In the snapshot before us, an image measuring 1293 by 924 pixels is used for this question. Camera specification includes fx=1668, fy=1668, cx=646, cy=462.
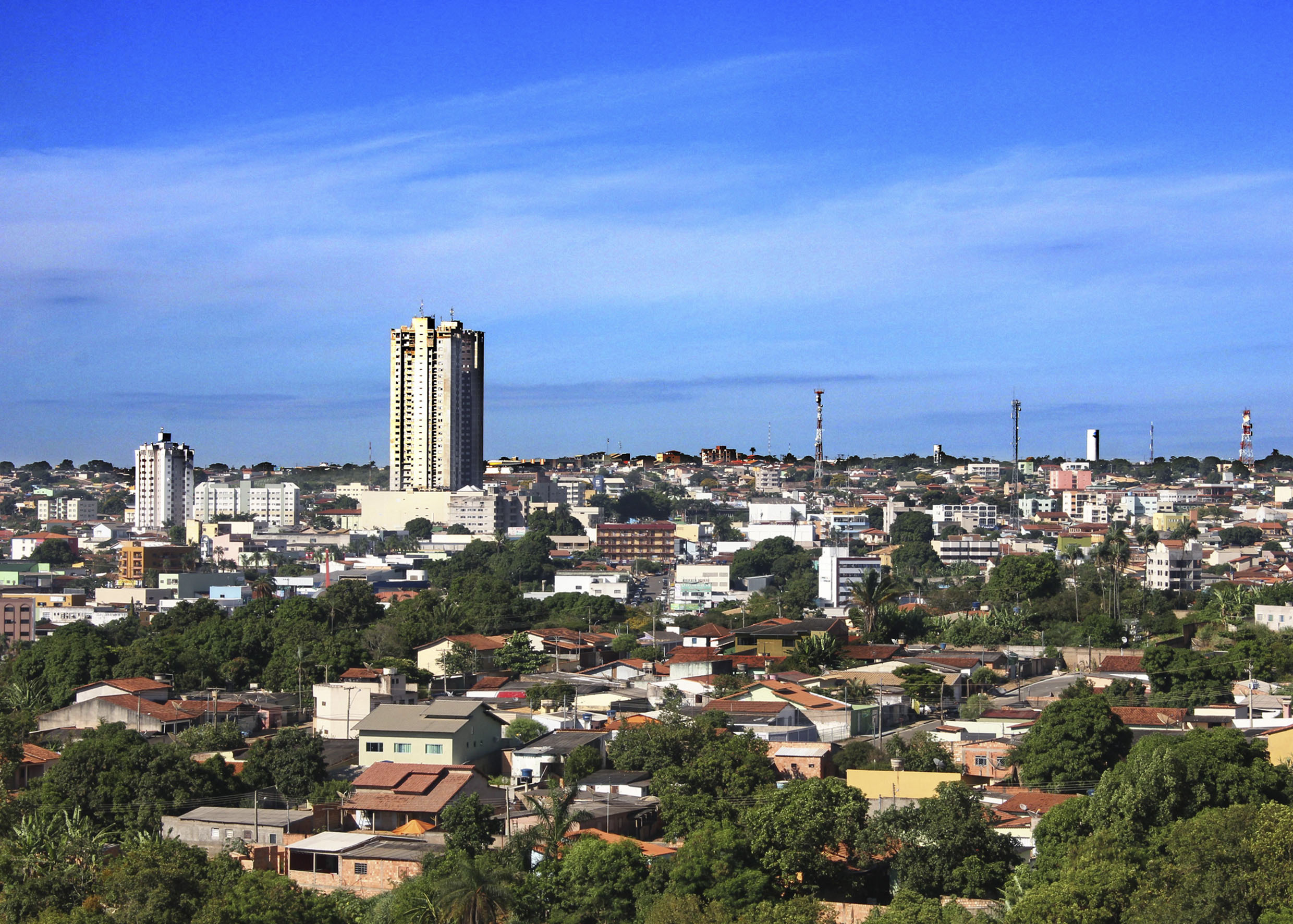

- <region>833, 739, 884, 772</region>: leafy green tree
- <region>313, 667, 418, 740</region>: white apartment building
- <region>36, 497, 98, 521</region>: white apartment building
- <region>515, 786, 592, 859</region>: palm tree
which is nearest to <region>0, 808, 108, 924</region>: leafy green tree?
<region>515, 786, 592, 859</region>: palm tree

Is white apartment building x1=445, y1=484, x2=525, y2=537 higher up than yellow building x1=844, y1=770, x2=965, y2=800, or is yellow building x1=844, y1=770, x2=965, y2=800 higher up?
white apartment building x1=445, y1=484, x2=525, y2=537

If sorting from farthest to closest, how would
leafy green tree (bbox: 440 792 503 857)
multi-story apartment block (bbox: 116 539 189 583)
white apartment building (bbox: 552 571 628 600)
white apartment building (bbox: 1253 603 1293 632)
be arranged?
multi-story apartment block (bbox: 116 539 189 583) < white apartment building (bbox: 552 571 628 600) < white apartment building (bbox: 1253 603 1293 632) < leafy green tree (bbox: 440 792 503 857)

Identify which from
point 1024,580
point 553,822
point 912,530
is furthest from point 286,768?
point 912,530

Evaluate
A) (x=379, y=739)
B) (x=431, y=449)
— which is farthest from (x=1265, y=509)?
(x=379, y=739)

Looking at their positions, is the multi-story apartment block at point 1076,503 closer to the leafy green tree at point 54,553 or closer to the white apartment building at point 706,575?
the white apartment building at point 706,575

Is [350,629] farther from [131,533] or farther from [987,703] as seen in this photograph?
[131,533]

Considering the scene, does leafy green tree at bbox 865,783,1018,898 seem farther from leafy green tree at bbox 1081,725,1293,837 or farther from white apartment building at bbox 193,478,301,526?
white apartment building at bbox 193,478,301,526

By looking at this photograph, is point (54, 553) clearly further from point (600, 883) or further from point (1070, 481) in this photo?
point (600, 883)
